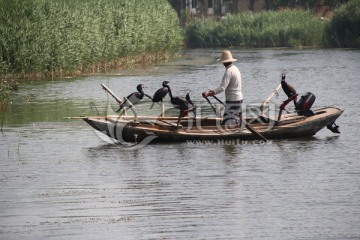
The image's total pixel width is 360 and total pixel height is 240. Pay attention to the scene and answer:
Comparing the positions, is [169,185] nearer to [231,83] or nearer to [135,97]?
[231,83]

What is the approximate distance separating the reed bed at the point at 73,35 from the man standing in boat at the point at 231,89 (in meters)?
10.4

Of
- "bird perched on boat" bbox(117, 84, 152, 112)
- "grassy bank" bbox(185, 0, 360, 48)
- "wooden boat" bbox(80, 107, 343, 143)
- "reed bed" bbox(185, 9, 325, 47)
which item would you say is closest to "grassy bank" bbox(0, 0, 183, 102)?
"bird perched on boat" bbox(117, 84, 152, 112)

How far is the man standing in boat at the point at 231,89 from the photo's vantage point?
71.1ft

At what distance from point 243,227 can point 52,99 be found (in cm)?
1903

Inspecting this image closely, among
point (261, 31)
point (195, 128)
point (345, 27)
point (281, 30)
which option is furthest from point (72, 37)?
point (261, 31)

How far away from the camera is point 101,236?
1402cm

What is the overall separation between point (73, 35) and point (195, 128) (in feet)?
60.9

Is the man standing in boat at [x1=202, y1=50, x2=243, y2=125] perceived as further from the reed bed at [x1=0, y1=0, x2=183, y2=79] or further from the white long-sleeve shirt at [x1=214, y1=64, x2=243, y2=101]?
the reed bed at [x1=0, y1=0, x2=183, y2=79]

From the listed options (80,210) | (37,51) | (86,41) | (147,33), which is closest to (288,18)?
(147,33)

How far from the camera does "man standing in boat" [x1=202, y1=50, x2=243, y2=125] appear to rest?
71.1 feet

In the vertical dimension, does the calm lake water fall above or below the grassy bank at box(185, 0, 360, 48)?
below

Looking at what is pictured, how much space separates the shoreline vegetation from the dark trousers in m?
8.18

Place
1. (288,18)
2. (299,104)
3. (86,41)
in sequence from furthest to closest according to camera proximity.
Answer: (288,18), (86,41), (299,104)

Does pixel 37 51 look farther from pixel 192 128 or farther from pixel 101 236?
pixel 101 236
